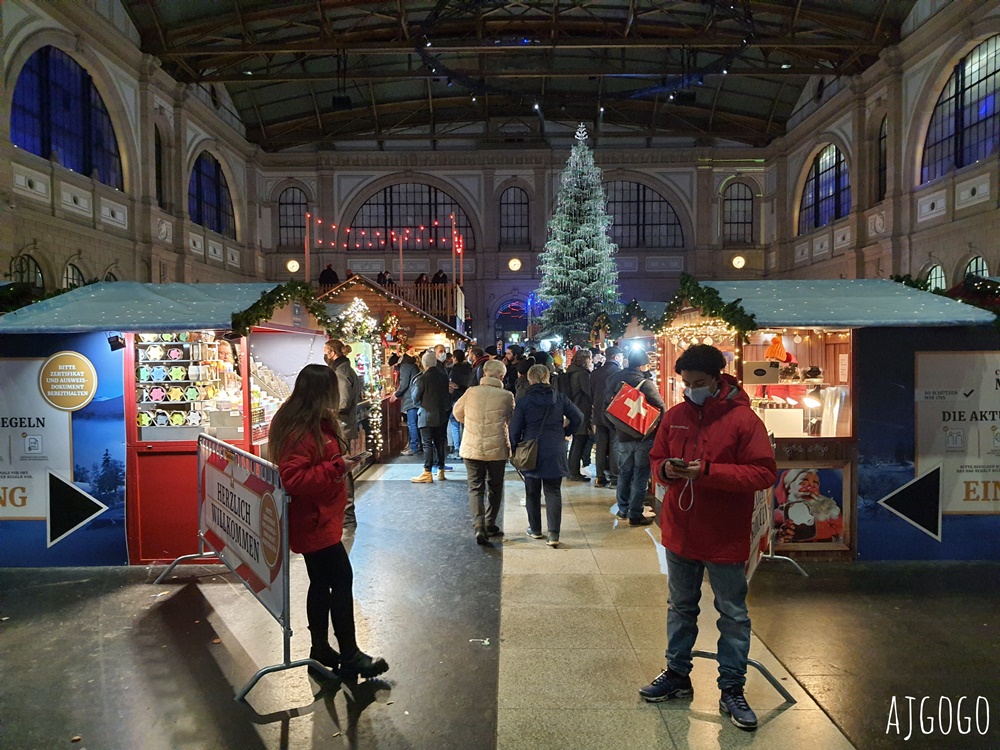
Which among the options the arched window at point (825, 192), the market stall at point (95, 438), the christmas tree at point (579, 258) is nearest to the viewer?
the market stall at point (95, 438)

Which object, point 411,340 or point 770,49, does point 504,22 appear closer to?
point 770,49

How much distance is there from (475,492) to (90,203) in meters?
16.5

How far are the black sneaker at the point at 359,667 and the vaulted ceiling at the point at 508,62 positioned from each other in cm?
1694

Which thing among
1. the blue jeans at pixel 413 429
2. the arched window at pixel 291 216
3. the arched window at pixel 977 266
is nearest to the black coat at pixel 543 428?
the blue jeans at pixel 413 429

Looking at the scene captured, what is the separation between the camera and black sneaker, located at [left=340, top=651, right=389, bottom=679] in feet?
13.1

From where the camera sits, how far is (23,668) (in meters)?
4.11

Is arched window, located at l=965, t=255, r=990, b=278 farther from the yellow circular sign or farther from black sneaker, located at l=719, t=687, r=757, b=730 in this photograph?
the yellow circular sign

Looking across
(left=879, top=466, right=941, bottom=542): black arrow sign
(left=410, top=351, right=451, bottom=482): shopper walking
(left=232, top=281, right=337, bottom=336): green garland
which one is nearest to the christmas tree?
(left=410, top=351, right=451, bottom=482): shopper walking

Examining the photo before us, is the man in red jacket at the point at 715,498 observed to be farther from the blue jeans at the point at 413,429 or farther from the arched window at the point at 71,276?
the arched window at the point at 71,276

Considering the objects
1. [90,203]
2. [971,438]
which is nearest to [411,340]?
[90,203]

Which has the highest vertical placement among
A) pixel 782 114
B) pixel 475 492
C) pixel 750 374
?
pixel 782 114

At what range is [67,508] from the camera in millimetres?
5965

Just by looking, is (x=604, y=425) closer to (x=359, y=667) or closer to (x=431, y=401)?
(x=431, y=401)

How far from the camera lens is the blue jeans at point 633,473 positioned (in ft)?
23.5
